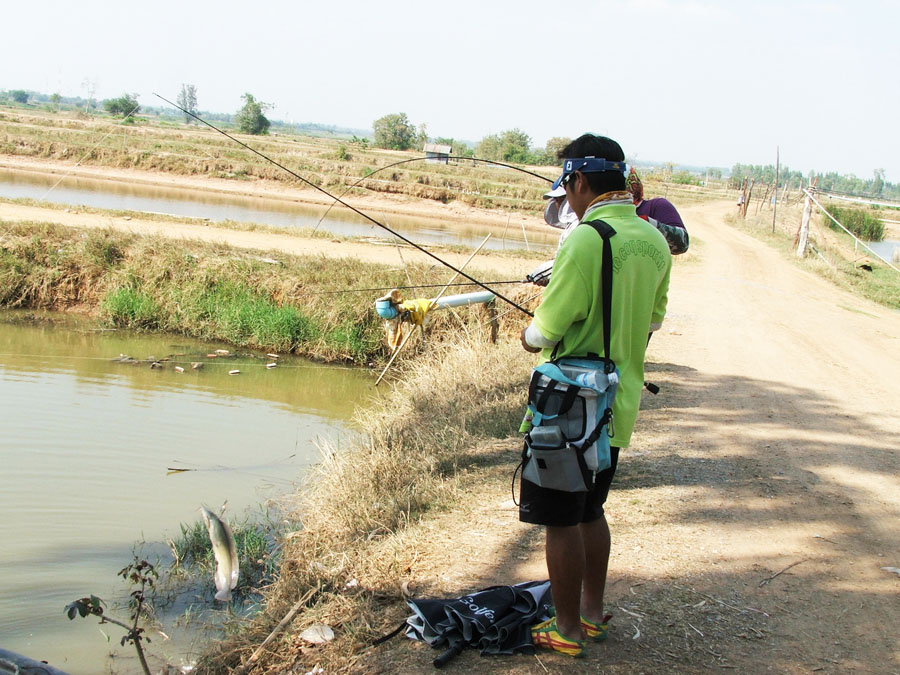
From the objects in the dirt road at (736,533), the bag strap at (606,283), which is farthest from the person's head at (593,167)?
the dirt road at (736,533)

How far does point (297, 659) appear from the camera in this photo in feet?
11.8

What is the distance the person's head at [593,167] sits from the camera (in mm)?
2875

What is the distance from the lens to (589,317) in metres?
2.81

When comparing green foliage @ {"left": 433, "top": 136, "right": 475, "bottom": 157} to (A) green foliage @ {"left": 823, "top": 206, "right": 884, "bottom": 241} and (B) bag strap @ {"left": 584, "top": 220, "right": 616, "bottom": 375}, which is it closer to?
(B) bag strap @ {"left": 584, "top": 220, "right": 616, "bottom": 375}

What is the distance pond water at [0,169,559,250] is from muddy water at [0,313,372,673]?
949 cm

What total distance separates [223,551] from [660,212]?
3.06 meters

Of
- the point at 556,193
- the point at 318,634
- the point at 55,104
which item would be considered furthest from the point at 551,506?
the point at 55,104

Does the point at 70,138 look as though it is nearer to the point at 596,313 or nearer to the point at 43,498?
the point at 43,498

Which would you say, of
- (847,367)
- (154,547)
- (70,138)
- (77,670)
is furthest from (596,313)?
(70,138)

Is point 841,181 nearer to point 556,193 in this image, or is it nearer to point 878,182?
point 878,182

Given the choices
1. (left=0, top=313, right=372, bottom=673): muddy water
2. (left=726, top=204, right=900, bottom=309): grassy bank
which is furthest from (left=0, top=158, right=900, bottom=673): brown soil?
(left=726, top=204, right=900, bottom=309): grassy bank

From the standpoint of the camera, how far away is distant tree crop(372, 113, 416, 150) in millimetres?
30703

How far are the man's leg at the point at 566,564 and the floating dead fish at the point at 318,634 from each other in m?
1.20

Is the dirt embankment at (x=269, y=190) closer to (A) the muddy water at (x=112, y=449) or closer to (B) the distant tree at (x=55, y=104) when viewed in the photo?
(A) the muddy water at (x=112, y=449)
